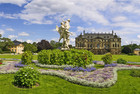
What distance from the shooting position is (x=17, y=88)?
8.46 m

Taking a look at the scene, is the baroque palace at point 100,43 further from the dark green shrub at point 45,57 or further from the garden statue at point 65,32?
the dark green shrub at point 45,57

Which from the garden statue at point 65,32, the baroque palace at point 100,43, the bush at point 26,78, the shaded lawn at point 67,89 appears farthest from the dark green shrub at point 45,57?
the baroque palace at point 100,43

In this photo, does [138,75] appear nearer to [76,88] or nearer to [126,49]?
[76,88]

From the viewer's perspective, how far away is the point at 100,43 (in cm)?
10562

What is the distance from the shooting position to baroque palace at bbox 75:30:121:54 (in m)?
104

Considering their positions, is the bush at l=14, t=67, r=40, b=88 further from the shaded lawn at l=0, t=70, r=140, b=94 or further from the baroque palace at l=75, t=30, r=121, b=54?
the baroque palace at l=75, t=30, r=121, b=54

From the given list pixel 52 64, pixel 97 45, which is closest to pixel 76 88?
pixel 52 64

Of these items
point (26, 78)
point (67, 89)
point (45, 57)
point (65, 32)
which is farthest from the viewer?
point (65, 32)

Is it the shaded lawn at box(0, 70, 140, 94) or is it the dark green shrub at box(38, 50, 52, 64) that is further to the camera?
the dark green shrub at box(38, 50, 52, 64)

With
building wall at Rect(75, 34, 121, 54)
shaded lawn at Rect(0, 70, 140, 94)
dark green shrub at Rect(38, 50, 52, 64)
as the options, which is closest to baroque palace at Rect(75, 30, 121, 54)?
building wall at Rect(75, 34, 121, 54)

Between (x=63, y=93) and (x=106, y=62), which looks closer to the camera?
(x=63, y=93)

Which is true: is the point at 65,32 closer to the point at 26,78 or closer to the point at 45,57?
the point at 45,57

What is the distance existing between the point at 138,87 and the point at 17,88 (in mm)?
8587

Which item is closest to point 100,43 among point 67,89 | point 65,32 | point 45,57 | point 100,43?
point 100,43
